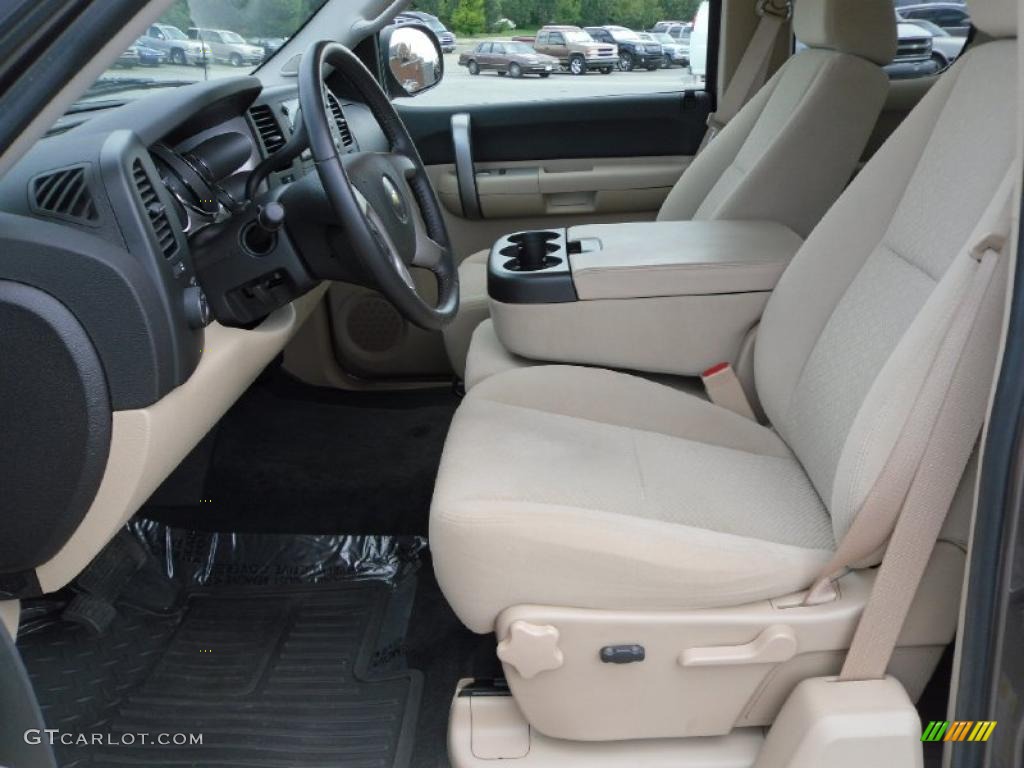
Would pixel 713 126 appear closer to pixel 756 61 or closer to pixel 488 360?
pixel 756 61

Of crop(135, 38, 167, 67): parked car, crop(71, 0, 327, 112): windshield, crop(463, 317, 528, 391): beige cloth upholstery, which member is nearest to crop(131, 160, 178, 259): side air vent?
crop(71, 0, 327, 112): windshield

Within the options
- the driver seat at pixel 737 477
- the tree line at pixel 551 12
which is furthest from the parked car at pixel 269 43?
the driver seat at pixel 737 477

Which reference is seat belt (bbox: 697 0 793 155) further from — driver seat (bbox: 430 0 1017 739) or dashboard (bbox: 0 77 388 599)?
dashboard (bbox: 0 77 388 599)

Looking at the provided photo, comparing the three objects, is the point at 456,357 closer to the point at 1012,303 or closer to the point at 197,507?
the point at 197,507

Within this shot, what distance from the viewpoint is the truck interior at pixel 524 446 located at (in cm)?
111

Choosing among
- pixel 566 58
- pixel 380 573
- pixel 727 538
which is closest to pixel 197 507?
pixel 380 573

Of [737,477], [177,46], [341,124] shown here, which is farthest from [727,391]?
[177,46]

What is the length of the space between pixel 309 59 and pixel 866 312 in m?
0.80

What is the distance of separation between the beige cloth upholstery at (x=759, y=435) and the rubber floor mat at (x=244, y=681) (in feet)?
1.56

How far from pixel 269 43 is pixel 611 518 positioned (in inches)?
61.6

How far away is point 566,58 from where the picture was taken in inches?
109

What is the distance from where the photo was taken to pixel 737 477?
142 cm

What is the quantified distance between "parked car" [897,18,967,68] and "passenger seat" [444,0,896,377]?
455mm

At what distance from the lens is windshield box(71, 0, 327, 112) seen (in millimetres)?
1597
